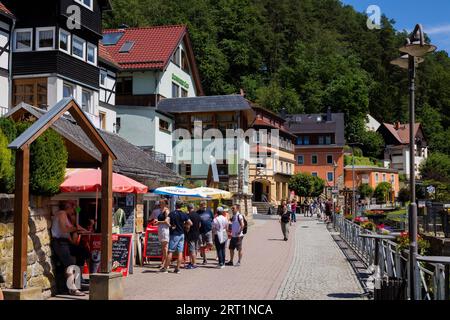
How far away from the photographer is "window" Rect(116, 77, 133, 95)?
4031cm

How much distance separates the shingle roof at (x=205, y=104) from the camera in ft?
136

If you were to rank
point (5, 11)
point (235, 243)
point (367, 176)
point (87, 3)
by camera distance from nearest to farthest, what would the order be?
point (235, 243)
point (5, 11)
point (87, 3)
point (367, 176)

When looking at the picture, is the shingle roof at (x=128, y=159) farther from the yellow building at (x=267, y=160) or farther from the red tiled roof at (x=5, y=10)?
the yellow building at (x=267, y=160)

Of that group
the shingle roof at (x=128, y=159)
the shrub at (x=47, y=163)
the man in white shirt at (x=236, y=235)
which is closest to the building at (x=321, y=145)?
the shingle roof at (x=128, y=159)

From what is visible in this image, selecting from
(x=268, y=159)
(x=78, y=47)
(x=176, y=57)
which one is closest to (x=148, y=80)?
(x=176, y=57)

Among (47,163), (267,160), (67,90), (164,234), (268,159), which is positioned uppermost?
(67,90)

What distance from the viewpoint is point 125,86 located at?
40625mm

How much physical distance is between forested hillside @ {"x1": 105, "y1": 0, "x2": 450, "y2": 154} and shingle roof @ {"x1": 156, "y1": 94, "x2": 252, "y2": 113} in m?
20.0

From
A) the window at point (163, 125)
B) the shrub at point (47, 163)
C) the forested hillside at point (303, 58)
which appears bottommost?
the shrub at point (47, 163)

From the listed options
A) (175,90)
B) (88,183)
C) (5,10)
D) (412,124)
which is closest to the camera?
(412,124)

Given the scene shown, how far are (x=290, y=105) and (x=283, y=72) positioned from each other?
6914 millimetres

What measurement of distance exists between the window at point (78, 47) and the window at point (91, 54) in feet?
1.66

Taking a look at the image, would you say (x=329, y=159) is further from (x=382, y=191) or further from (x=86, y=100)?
(x=86, y=100)

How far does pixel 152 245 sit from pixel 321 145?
216ft
